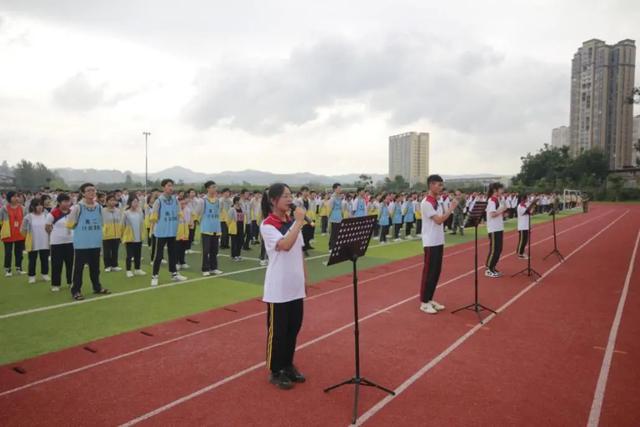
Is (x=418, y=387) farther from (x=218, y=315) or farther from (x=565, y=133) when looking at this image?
(x=565, y=133)

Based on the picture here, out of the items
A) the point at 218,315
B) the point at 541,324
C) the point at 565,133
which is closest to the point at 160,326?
the point at 218,315

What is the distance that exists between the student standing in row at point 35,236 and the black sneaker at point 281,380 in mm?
7629

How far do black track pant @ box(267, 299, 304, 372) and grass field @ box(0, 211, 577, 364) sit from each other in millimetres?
3056

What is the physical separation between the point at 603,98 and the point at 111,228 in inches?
3774

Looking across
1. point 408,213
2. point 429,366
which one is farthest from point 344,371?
point 408,213

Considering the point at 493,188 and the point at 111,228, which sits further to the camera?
the point at 111,228

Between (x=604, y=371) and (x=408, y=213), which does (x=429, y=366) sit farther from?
(x=408, y=213)

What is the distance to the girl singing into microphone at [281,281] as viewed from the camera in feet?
13.1

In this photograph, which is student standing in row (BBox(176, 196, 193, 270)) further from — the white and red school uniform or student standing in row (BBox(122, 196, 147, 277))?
the white and red school uniform

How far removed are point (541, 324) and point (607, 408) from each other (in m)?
2.52

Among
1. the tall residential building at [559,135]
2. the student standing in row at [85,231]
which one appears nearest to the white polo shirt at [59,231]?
the student standing in row at [85,231]

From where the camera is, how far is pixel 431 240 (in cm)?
670

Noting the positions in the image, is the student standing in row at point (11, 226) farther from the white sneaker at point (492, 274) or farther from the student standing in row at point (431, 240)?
the white sneaker at point (492, 274)

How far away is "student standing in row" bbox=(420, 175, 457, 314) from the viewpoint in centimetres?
653
